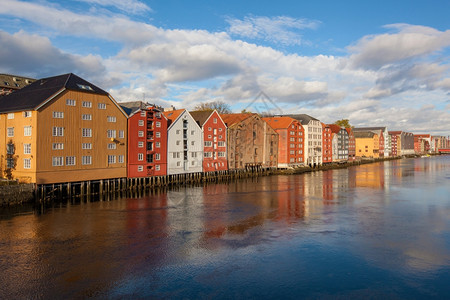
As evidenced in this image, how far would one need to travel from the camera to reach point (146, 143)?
49.9 m

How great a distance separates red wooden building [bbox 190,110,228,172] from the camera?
205ft

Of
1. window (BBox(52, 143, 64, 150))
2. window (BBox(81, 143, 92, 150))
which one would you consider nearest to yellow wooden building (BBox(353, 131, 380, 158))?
window (BBox(81, 143, 92, 150))

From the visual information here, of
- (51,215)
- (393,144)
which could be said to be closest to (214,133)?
(51,215)

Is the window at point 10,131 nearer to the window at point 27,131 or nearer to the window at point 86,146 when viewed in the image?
the window at point 27,131

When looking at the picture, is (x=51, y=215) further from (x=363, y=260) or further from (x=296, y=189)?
(x=296, y=189)

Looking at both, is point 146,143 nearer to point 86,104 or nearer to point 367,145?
point 86,104

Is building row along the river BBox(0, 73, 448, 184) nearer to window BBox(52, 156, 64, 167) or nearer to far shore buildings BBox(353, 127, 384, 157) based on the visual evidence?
window BBox(52, 156, 64, 167)

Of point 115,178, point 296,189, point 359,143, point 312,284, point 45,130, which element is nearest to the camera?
point 312,284

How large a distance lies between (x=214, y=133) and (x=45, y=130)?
32.7 metres

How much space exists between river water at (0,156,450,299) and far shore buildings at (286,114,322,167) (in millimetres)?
57874

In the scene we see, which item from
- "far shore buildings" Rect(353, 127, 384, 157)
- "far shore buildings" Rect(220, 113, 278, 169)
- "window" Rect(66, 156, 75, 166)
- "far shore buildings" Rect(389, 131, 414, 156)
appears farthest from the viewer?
"far shore buildings" Rect(389, 131, 414, 156)

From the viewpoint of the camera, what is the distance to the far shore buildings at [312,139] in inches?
3708

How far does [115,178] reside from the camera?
150 feet

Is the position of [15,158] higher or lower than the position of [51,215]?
higher
